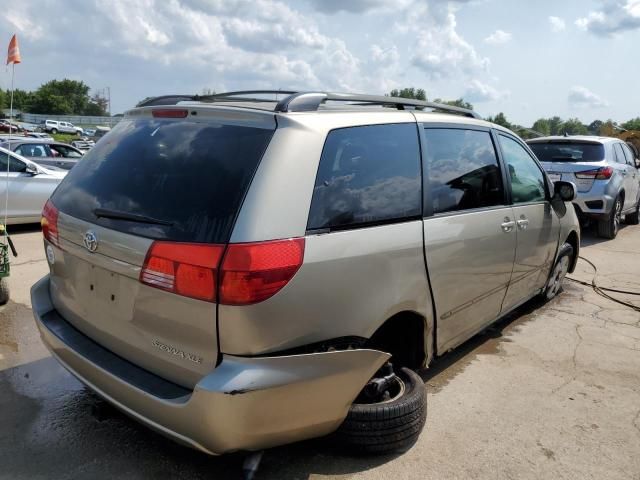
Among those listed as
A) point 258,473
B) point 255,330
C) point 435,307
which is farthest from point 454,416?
point 255,330

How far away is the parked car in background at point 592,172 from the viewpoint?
865cm

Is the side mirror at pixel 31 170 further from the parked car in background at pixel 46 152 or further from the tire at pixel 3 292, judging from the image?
the tire at pixel 3 292

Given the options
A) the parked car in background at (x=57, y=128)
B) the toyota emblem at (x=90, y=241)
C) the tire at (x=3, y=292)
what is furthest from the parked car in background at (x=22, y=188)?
the parked car in background at (x=57, y=128)

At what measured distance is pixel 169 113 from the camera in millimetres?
2719

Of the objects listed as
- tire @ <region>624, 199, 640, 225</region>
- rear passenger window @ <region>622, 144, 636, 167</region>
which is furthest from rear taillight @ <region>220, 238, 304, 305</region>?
tire @ <region>624, 199, 640, 225</region>

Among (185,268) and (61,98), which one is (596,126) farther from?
(61,98)

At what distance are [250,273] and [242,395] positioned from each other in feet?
1.52

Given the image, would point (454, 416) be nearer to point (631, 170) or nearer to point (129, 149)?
point (129, 149)

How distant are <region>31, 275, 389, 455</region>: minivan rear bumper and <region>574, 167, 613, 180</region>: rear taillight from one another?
Answer: 294 inches

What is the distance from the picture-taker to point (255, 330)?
2104 millimetres

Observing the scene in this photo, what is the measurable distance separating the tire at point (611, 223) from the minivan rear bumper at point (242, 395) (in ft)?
26.3

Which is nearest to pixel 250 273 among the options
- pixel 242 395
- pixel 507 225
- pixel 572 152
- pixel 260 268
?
pixel 260 268

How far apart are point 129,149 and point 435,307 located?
1.84 m

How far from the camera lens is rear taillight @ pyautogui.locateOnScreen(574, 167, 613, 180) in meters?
8.62
